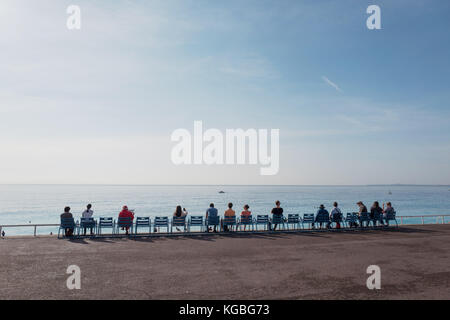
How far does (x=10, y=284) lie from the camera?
21.9 ft

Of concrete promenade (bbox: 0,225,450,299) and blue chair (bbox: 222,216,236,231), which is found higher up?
blue chair (bbox: 222,216,236,231)

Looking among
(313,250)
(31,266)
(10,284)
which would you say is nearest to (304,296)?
Answer: (313,250)

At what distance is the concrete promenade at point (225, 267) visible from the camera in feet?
20.5

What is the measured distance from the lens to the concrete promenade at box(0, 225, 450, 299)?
6246mm

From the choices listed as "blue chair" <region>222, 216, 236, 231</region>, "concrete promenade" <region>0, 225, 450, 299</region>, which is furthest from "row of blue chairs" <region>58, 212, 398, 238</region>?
"concrete promenade" <region>0, 225, 450, 299</region>

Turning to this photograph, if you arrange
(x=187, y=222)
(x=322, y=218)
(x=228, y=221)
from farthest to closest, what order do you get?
1. (x=322, y=218)
2. (x=228, y=221)
3. (x=187, y=222)

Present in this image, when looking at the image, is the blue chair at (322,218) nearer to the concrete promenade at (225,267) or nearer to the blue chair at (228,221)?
the concrete promenade at (225,267)

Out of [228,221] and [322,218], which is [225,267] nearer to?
[228,221]

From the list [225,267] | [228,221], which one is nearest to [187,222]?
[228,221]

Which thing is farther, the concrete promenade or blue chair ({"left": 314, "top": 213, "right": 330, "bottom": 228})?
blue chair ({"left": 314, "top": 213, "right": 330, "bottom": 228})

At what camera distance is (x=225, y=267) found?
8289 millimetres

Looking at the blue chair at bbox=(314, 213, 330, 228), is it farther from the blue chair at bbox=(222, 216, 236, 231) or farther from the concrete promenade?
the blue chair at bbox=(222, 216, 236, 231)
